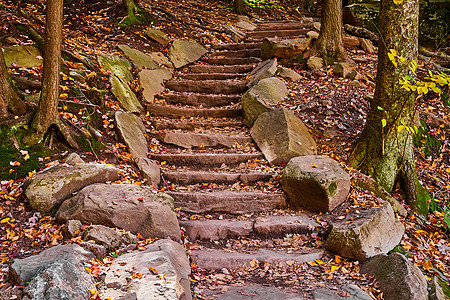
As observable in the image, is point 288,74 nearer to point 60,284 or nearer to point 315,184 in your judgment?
point 315,184

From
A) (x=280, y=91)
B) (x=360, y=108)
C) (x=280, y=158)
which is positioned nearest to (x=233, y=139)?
(x=280, y=158)

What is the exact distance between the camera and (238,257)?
423 centimetres

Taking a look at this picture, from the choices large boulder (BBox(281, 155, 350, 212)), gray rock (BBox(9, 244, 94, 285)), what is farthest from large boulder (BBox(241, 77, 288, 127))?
gray rock (BBox(9, 244, 94, 285))

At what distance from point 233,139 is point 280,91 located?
1.70 metres

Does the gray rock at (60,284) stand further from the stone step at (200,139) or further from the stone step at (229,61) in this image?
the stone step at (229,61)

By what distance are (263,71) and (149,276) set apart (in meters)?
6.03

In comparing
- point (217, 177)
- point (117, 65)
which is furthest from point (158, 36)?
point (217, 177)

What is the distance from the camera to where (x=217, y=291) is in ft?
12.0

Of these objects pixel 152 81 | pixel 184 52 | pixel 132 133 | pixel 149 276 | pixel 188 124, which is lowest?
pixel 188 124

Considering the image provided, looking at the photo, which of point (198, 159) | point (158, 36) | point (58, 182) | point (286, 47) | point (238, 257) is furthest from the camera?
point (158, 36)

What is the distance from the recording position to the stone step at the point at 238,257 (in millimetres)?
4180

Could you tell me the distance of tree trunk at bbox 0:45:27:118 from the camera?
4602 mm

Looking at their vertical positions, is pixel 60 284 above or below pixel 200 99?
above

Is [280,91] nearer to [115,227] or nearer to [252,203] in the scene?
[252,203]
